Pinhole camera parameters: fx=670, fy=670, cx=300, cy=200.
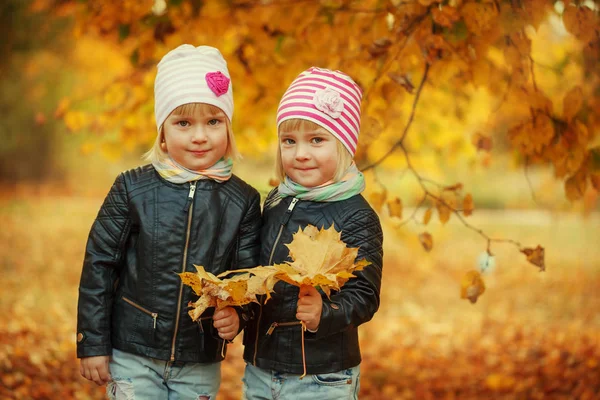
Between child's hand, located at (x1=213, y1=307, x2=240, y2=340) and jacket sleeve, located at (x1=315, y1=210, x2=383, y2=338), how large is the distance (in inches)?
12.4

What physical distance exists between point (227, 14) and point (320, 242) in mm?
2548

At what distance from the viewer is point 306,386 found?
245 centimetres

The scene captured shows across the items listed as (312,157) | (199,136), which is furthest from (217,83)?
(312,157)

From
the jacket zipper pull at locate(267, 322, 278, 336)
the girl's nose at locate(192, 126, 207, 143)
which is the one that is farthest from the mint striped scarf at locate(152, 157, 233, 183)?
the jacket zipper pull at locate(267, 322, 278, 336)

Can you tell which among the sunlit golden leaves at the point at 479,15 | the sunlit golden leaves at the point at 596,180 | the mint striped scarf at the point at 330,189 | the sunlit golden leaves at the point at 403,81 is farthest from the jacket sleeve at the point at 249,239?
the sunlit golden leaves at the point at 596,180

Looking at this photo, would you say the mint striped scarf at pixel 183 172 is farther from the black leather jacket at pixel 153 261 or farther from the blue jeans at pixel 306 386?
the blue jeans at pixel 306 386

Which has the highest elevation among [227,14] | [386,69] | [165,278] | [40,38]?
[40,38]

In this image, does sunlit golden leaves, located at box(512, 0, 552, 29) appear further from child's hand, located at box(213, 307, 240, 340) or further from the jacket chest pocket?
Answer: the jacket chest pocket

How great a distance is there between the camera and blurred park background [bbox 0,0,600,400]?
3.26 m

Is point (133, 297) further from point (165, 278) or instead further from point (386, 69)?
point (386, 69)

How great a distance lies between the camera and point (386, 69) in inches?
126

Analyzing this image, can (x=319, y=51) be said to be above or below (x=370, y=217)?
above

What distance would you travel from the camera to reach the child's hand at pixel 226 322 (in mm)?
2326

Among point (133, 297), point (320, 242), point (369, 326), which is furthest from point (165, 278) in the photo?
point (369, 326)
